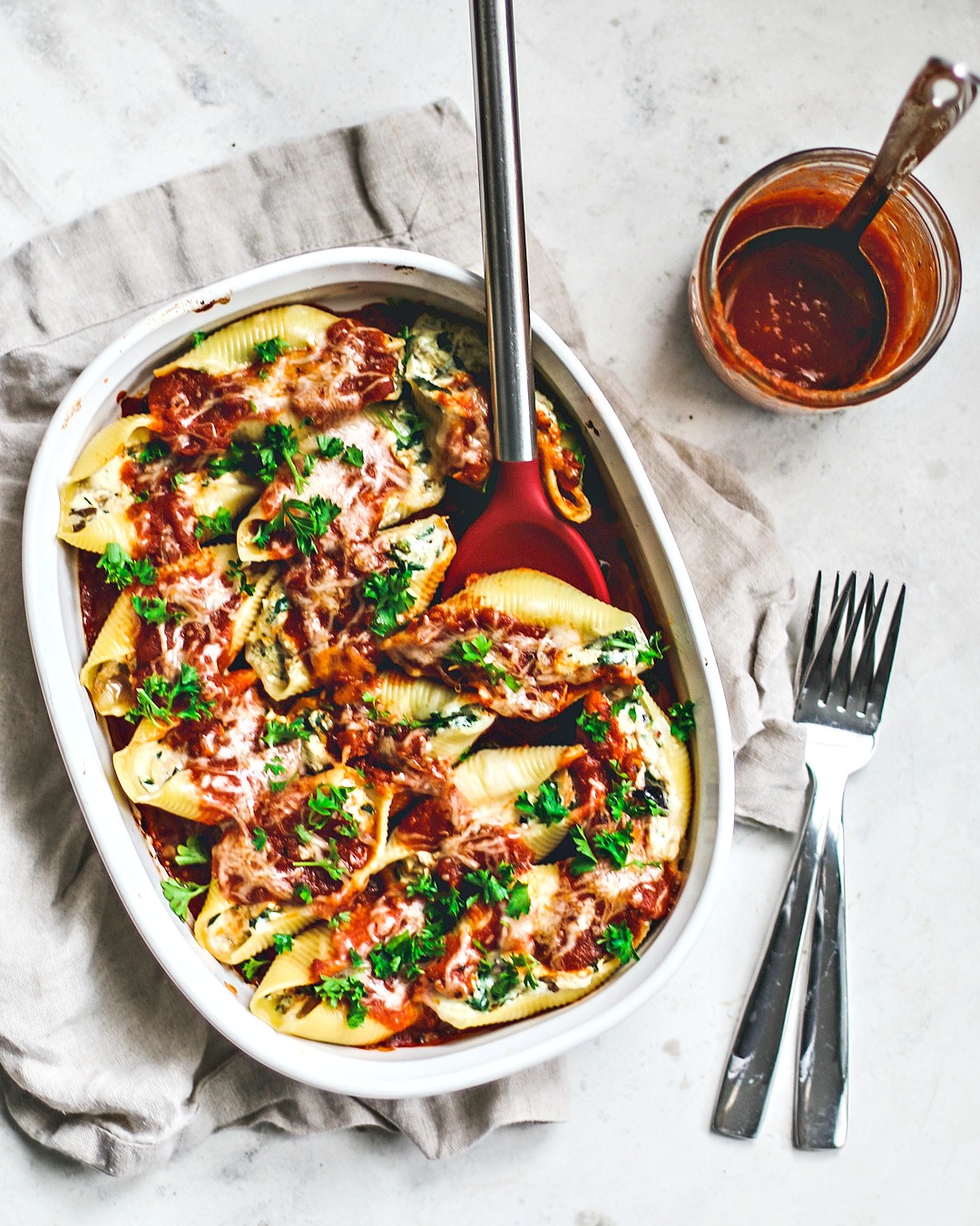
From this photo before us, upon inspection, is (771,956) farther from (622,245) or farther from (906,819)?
(622,245)

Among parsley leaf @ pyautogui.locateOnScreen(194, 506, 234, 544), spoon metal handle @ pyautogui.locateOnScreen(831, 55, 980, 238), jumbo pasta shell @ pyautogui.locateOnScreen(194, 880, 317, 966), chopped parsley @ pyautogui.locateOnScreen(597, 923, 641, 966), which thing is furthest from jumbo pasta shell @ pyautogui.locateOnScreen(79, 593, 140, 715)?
spoon metal handle @ pyautogui.locateOnScreen(831, 55, 980, 238)

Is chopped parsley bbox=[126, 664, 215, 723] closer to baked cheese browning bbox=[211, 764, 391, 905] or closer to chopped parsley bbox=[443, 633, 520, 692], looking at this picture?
baked cheese browning bbox=[211, 764, 391, 905]

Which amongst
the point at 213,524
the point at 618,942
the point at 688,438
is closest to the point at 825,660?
the point at 688,438

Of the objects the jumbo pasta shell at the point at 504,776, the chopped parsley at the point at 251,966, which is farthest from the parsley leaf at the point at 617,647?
the chopped parsley at the point at 251,966

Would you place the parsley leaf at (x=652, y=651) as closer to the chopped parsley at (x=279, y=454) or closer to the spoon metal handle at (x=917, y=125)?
the chopped parsley at (x=279, y=454)

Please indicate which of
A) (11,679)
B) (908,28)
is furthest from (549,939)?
(908,28)

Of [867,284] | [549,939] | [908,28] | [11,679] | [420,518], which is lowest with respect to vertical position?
[549,939]
